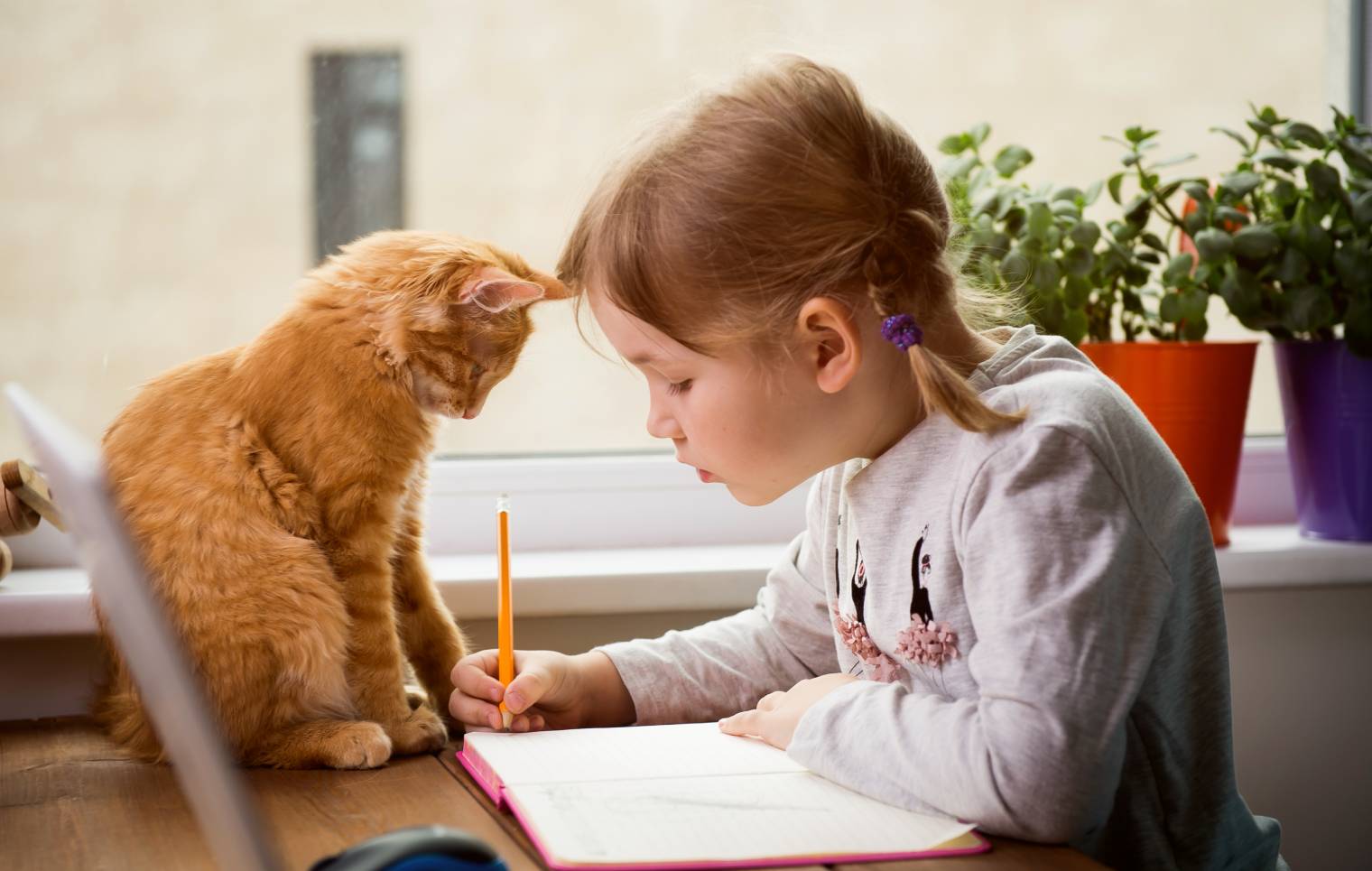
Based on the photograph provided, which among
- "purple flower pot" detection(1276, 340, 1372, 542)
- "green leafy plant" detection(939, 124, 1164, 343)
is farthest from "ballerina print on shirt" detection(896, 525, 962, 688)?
"purple flower pot" detection(1276, 340, 1372, 542)

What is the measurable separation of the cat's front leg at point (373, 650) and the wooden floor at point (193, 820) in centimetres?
2

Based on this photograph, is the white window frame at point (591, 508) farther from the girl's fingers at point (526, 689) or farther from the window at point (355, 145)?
the girl's fingers at point (526, 689)

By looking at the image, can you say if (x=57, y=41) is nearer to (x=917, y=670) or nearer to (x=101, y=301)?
(x=101, y=301)

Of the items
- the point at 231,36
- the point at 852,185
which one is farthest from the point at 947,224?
the point at 231,36

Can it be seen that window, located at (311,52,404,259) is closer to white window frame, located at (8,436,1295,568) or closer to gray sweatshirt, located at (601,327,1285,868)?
white window frame, located at (8,436,1295,568)

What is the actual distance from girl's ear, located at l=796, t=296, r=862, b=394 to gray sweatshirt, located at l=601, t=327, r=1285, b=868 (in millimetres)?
76

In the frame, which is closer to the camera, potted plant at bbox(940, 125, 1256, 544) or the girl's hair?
the girl's hair

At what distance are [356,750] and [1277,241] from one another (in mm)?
1049

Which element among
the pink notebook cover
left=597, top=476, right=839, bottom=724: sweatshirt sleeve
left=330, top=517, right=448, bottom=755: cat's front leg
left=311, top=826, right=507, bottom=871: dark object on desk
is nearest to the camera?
left=311, top=826, right=507, bottom=871: dark object on desk

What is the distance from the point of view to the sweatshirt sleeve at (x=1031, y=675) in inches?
27.9

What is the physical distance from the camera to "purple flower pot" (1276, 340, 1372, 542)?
4.55 ft

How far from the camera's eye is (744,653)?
1.04 meters

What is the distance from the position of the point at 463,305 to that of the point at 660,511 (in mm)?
571

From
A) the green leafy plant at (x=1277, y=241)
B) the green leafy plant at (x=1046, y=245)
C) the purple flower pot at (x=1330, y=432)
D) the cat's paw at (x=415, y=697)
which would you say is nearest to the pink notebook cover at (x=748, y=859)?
the cat's paw at (x=415, y=697)
